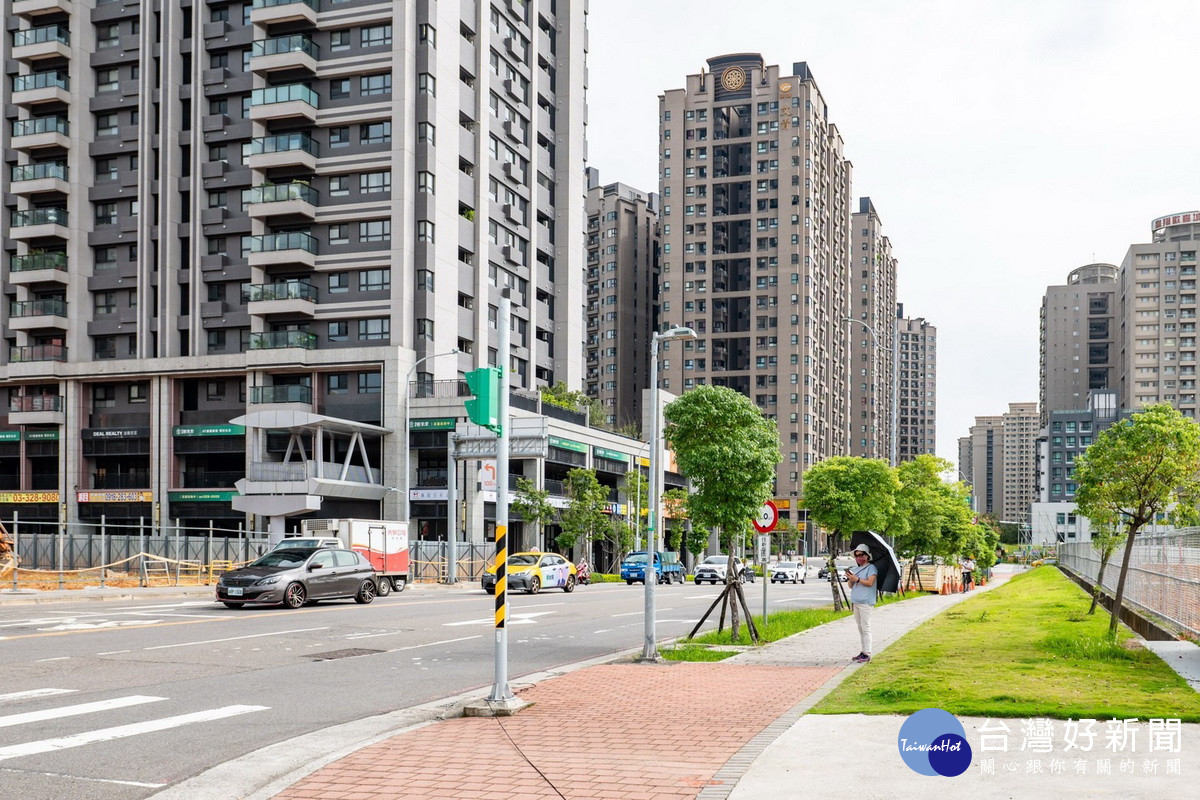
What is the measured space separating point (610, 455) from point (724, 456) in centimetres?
5733

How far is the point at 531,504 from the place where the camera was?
204 ft

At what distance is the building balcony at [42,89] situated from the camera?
66.1 m

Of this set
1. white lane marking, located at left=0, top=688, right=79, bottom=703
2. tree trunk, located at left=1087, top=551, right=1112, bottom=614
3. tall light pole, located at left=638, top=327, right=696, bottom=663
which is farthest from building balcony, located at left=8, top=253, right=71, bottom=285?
white lane marking, located at left=0, top=688, right=79, bottom=703

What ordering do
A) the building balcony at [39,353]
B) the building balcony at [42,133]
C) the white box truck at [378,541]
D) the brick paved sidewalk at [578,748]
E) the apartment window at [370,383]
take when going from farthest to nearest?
the building balcony at [42,133] < the building balcony at [39,353] < the apartment window at [370,383] < the white box truck at [378,541] < the brick paved sidewalk at [578,748]

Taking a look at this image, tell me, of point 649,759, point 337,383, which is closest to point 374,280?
point 337,383

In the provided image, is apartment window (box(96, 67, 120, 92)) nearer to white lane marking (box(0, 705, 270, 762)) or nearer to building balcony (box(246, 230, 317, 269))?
building balcony (box(246, 230, 317, 269))

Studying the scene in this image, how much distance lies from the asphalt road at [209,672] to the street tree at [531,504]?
3237 centimetres

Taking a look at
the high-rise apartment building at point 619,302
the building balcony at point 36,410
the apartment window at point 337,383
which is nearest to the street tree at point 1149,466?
the apartment window at point 337,383

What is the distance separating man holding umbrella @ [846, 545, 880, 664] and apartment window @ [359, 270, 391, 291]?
47.4 metres

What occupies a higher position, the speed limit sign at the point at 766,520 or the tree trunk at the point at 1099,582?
the speed limit sign at the point at 766,520

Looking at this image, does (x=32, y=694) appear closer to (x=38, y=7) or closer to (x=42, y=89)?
(x=42, y=89)

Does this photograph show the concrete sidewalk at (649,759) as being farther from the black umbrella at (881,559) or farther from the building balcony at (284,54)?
the building balcony at (284,54)

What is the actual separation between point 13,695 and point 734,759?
27.6 ft

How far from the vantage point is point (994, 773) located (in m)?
7.73
